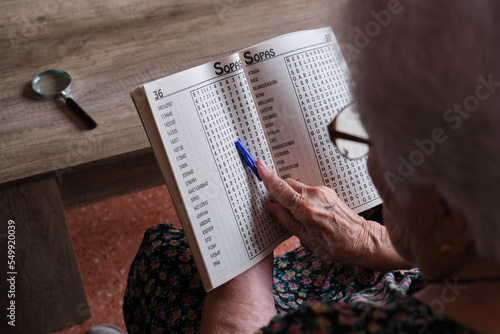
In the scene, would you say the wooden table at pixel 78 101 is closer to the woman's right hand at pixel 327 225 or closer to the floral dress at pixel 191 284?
the floral dress at pixel 191 284

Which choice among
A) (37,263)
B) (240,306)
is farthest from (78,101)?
(240,306)

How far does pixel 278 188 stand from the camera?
2.66 feet

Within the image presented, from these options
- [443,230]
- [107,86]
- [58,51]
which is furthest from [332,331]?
[58,51]

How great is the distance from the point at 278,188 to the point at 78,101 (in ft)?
1.61

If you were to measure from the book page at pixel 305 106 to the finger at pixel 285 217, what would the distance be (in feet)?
0.22

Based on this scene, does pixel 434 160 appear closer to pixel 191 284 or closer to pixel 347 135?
pixel 347 135

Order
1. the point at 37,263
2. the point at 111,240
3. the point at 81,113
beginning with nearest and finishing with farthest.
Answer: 1. the point at 81,113
2. the point at 37,263
3. the point at 111,240

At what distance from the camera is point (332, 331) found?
53 cm

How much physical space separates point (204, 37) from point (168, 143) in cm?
44

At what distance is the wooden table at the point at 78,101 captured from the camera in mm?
946

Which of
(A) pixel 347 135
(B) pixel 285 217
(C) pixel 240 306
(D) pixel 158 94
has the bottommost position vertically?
(C) pixel 240 306

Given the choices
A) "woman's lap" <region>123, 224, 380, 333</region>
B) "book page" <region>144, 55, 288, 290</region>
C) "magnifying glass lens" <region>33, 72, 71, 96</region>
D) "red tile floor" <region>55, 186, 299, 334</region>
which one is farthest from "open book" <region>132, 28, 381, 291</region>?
"red tile floor" <region>55, 186, 299, 334</region>

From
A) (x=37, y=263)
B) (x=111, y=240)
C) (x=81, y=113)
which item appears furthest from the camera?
(x=111, y=240)

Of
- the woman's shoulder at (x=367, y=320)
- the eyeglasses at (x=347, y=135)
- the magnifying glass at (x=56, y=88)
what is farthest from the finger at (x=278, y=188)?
the magnifying glass at (x=56, y=88)
